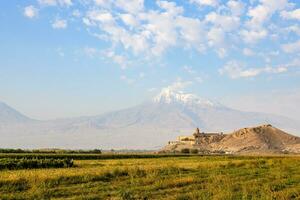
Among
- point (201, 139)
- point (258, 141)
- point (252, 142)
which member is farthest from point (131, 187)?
point (201, 139)

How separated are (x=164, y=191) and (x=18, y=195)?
6638 millimetres

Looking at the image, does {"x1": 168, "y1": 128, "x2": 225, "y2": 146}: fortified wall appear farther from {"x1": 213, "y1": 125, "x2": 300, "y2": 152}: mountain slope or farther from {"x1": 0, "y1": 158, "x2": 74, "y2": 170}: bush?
{"x1": 0, "y1": 158, "x2": 74, "y2": 170}: bush

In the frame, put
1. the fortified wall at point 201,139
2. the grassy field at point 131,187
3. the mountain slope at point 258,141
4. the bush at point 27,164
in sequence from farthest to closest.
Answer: the fortified wall at point 201,139 < the mountain slope at point 258,141 < the bush at point 27,164 < the grassy field at point 131,187

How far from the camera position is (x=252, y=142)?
144000 mm

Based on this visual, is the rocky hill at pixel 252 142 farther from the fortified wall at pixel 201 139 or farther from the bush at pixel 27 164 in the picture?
the bush at pixel 27 164

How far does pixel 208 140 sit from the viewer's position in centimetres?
15775

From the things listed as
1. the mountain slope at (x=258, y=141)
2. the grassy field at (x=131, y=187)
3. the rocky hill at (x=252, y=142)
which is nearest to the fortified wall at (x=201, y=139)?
the rocky hill at (x=252, y=142)

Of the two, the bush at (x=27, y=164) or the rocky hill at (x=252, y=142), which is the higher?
the rocky hill at (x=252, y=142)

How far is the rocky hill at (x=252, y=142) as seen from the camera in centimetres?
14012

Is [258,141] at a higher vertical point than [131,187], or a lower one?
higher

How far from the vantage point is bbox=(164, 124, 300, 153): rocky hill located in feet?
460

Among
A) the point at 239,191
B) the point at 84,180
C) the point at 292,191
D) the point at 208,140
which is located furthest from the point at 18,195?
the point at 208,140

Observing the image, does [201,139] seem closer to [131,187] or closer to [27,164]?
[27,164]

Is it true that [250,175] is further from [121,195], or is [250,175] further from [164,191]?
[121,195]
